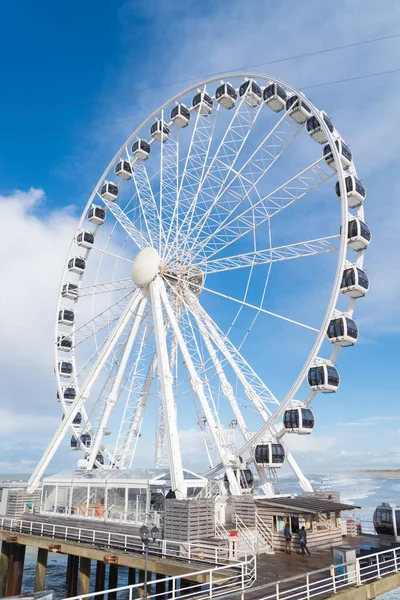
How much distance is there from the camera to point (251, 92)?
31047mm

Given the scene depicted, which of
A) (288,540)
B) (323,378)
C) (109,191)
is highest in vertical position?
(109,191)

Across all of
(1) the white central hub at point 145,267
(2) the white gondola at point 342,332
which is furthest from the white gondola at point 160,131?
(2) the white gondola at point 342,332

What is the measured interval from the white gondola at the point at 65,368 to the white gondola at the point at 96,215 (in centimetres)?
1081

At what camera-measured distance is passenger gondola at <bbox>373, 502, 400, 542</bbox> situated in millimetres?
20609

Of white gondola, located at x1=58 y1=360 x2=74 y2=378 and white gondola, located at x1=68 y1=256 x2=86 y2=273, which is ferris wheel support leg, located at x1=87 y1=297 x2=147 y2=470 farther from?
white gondola, located at x1=68 y1=256 x2=86 y2=273

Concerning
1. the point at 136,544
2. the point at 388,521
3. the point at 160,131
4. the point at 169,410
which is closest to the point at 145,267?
the point at 169,410

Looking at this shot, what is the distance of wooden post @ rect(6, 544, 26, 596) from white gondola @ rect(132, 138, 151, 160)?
26.0m

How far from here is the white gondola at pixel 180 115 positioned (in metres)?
34.8

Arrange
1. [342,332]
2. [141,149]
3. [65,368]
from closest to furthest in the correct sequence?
1. [342,332]
2. [141,149]
3. [65,368]

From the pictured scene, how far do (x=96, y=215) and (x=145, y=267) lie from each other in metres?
9.89

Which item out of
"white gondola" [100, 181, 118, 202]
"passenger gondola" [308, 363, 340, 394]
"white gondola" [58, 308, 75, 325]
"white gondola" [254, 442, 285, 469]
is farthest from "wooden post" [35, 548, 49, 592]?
"white gondola" [100, 181, 118, 202]

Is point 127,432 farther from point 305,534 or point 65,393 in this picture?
point 305,534

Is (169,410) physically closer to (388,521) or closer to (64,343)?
(388,521)

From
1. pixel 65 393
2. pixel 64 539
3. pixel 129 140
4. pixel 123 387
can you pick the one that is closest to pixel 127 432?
pixel 123 387
